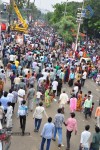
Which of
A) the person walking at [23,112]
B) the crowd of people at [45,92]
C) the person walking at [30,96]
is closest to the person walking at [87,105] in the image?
the crowd of people at [45,92]

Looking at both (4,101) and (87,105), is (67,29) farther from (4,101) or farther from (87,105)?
(4,101)

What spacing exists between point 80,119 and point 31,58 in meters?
10.8

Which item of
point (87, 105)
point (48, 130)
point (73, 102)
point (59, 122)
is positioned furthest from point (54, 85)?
point (48, 130)

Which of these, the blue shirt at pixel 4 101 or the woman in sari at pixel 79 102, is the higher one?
the blue shirt at pixel 4 101

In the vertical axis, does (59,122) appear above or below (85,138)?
above

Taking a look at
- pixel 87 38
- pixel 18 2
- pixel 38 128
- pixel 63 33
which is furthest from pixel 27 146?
pixel 18 2

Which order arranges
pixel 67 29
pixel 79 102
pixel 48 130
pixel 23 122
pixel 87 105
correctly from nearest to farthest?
pixel 48 130
pixel 23 122
pixel 87 105
pixel 79 102
pixel 67 29

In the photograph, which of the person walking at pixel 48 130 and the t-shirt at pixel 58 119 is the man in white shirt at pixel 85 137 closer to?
the person walking at pixel 48 130

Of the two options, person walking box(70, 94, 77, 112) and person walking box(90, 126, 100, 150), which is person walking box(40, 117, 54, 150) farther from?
person walking box(70, 94, 77, 112)

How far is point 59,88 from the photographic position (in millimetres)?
20797

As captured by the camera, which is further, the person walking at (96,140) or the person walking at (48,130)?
the person walking at (48,130)

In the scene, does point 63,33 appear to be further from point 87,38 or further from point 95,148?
point 95,148

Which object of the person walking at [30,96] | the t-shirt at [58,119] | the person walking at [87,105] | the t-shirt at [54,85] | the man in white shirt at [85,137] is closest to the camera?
the man in white shirt at [85,137]

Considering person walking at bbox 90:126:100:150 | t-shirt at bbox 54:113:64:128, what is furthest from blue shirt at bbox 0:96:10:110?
person walking at bbox 90:126:100:150
